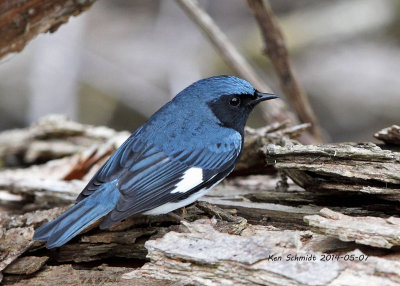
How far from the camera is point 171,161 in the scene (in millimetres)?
3738

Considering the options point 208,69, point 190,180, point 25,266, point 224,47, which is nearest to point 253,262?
point 190,180

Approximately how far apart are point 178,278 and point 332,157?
1057mm

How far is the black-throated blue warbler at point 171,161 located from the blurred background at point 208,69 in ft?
11.5

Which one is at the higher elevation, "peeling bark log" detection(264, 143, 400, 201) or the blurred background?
the blurred background

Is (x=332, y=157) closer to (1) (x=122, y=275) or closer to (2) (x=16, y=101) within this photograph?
(1) (x=122, y=275)

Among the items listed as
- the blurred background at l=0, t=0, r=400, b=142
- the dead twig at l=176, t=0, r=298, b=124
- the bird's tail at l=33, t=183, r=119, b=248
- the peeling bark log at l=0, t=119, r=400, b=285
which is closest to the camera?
the peeling bark log at l=0, t=119, r=400, b=285

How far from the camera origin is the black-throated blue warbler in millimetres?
3428

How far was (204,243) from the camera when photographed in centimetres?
309

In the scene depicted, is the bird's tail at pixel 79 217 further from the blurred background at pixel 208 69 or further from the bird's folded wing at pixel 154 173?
the blurred background at pixel 208 69

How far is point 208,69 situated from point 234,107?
4748 millimetres

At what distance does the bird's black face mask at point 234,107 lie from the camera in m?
4.13

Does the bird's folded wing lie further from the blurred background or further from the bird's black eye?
the blurred background

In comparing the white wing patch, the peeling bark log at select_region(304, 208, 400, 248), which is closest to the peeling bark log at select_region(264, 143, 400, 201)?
the peeling bark log at select_region(304, 208, 400, 248)

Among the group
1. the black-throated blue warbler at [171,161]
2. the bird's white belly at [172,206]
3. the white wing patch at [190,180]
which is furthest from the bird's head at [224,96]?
the bird's white belly at [172,206]
